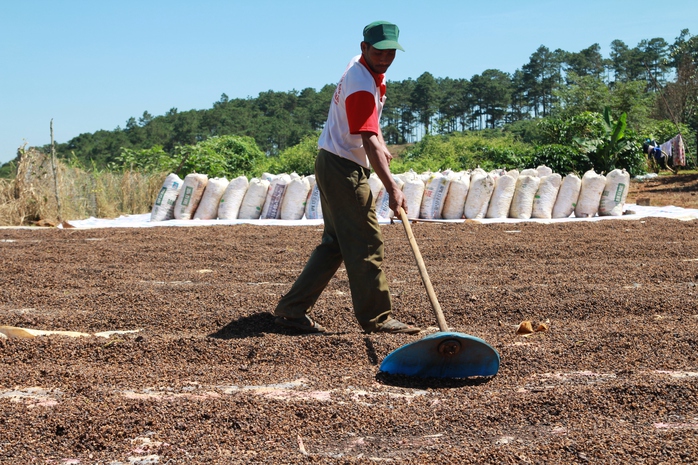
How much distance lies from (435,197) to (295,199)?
6.60 feet

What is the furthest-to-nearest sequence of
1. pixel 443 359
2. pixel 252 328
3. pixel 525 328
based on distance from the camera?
pixel 252 328, pixel 525 328, pixel 443 359

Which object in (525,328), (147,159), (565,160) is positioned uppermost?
(147,159)

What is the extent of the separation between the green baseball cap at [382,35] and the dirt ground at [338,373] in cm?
136

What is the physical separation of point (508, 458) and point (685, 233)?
6.45 meters

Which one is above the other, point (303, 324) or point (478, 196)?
point (478, 196)

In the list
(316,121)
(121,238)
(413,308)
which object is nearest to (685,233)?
(413,308)

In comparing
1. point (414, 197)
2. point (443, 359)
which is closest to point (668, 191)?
point (414, 197)

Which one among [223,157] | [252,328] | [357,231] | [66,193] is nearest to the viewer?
[357,231]

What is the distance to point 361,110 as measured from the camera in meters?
3.23

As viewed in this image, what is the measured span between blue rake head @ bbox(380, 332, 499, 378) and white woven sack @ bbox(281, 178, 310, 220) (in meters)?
7.50

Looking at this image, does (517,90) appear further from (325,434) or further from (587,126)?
(325,434)

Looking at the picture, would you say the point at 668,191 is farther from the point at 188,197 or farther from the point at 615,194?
the point at 188,197

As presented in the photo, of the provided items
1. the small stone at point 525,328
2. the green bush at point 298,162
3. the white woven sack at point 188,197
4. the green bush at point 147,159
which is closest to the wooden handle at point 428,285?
the small stone at point 525,328

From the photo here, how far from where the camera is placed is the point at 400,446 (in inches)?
87.0
